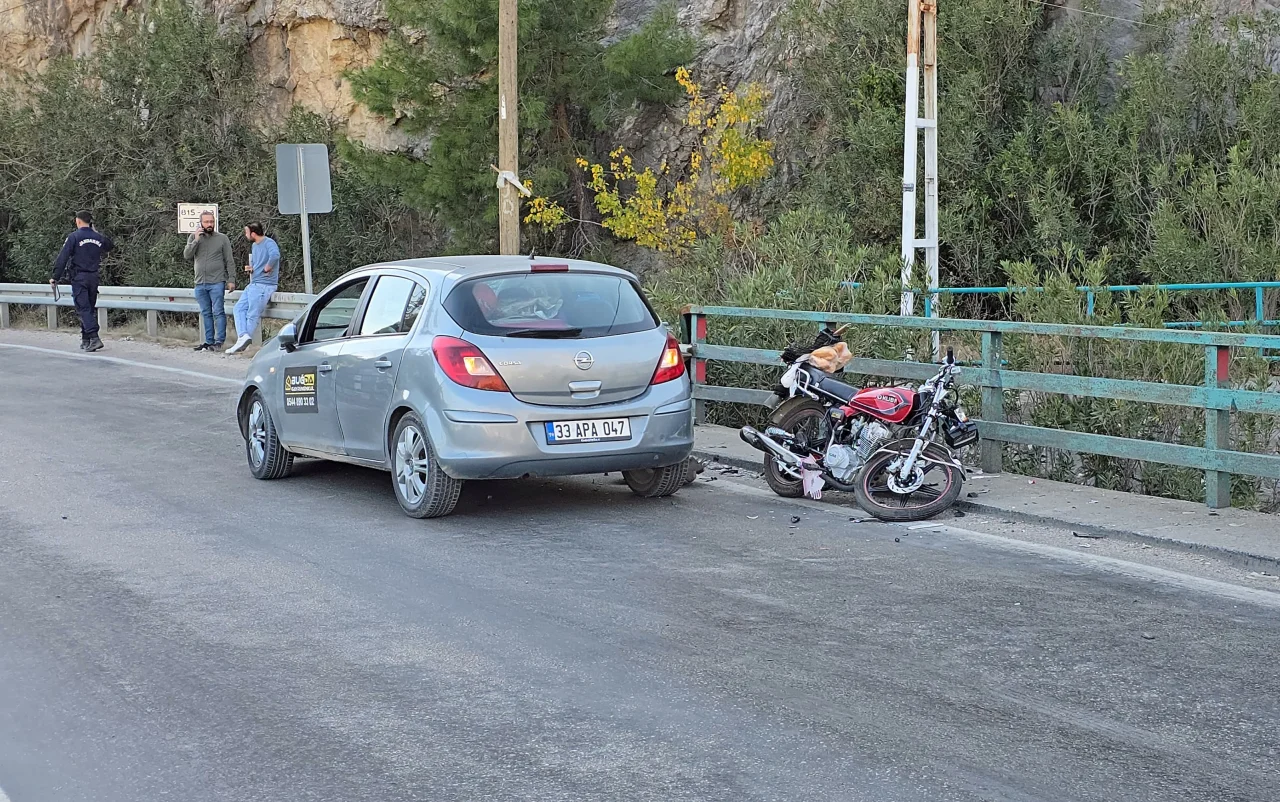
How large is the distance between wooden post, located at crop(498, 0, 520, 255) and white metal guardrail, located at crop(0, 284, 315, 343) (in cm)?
268

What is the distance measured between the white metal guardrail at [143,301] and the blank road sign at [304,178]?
1280 mm

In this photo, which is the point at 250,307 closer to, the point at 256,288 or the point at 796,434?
the point at 256,288

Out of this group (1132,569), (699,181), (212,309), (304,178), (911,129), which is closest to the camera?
(1132,569)

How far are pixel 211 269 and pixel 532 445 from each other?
13.8 meters

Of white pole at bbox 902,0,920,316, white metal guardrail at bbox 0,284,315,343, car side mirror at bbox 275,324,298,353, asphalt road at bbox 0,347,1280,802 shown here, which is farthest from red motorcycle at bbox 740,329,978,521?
white metal guardrail at bbox 0,284,315,343

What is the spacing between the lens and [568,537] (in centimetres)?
865

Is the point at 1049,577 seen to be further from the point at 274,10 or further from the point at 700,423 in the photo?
the point at 274,10

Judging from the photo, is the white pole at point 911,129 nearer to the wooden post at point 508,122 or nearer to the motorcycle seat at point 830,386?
the wooden post at point 508,122

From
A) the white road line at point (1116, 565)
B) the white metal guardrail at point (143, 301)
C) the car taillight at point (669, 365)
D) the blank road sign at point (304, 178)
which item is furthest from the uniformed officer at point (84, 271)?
the white road line at point (1116, 565)

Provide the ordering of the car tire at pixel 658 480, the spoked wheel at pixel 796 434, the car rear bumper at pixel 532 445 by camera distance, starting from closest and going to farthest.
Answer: the car rear bumper at pixel 532 445, the car tire at pixel 658 480, the spoked wheel at pixel 796 434

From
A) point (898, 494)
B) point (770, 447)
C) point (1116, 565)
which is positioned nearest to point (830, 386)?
point (770, 447)

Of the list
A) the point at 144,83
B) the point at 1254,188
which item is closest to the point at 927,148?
the point at 1254,188

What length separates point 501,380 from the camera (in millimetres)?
8984

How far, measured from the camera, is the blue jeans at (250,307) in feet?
70.4
